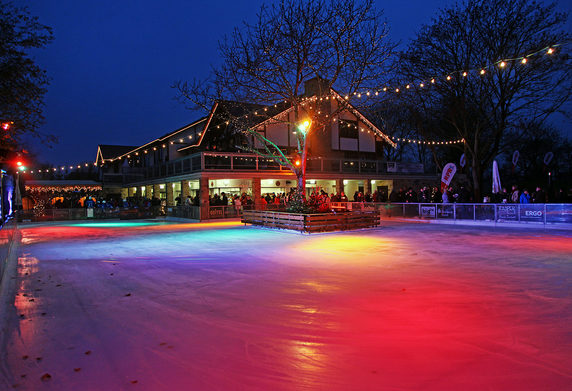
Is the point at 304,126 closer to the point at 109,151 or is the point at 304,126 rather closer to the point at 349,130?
the point at 349,130

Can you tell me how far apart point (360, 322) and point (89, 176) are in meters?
63.7

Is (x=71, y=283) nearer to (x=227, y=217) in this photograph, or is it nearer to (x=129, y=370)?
(x=129, y=370)

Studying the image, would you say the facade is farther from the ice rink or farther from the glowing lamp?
the ice rink

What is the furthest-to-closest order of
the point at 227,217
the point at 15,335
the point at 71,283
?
the point at 227,217
the point at 71,283
the point at 15,335

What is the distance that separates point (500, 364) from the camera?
362 centimetres

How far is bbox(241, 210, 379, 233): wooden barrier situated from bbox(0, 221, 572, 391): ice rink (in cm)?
619

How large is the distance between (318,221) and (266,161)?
40.1 feet

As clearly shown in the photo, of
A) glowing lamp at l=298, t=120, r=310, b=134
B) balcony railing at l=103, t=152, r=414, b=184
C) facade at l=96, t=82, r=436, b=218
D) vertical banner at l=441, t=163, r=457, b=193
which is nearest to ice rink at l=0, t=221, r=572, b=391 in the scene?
glowing lamp at l=298, t=120, r=310, b=134

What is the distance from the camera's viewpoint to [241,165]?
25.9 m

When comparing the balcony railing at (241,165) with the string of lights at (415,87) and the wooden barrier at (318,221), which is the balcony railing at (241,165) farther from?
the wooden barrier at (318,221)

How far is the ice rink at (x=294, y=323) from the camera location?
345 centimetres

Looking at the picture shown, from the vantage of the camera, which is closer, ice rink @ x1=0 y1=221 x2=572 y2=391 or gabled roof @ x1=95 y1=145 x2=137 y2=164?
ice rink @ x1=0 y1=221 x2=572 y2=391

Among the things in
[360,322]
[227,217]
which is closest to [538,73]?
[227,217]

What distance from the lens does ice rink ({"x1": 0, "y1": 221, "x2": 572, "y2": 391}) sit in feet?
11.3
